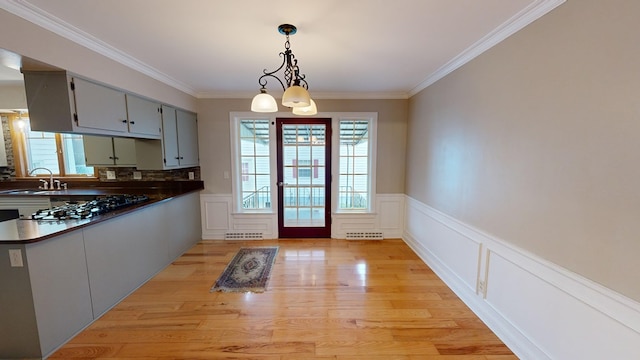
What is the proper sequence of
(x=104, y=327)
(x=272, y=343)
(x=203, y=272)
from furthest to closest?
(x=203, y=272) < (x=104, y=327) < (x=272, y=343)

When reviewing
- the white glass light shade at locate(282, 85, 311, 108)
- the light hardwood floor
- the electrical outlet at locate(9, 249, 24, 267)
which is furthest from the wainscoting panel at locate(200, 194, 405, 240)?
the white glass light shade at locate(282, 85, 311, 108)

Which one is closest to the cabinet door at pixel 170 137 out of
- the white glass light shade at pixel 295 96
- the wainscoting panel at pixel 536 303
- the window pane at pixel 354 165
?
the white glass light shade at pixel 295 96

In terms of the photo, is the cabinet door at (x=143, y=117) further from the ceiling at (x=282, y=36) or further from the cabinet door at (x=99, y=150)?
the cabinet door at (x=99, y=150)

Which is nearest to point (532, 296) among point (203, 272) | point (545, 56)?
point (545, 56)

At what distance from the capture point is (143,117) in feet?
9.73

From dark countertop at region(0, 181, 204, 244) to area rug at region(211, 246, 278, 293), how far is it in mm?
1250

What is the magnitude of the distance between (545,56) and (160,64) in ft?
11.7

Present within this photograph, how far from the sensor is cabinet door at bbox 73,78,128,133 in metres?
2.18

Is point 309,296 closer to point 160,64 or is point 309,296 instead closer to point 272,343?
point 272,343

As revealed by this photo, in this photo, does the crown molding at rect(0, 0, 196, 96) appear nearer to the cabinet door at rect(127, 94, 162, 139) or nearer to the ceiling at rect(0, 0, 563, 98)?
the ceiling at rect(0, 0, 563, 98)

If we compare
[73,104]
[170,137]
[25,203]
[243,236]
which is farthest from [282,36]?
[25,203]

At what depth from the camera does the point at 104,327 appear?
2129 millimetres

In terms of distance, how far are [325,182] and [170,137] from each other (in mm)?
2452

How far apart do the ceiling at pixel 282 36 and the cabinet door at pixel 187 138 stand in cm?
78
